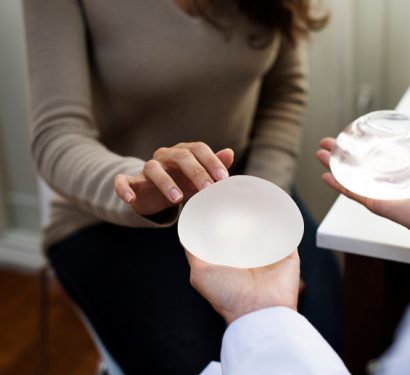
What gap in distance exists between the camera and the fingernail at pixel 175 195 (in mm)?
360

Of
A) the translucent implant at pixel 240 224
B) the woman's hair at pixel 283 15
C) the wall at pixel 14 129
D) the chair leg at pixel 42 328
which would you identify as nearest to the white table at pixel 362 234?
the translucent implant at pixel 240 224

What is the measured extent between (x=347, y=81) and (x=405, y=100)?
0.26m

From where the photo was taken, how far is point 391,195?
1.25 ft

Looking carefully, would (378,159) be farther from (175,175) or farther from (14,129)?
(14,129)

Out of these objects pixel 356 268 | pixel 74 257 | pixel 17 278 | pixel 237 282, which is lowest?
pixel 17 278

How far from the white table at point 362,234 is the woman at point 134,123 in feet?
0.26

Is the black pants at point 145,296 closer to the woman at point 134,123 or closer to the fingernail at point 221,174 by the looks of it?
the woman at point 134,123

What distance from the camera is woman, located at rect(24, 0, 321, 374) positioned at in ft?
1.67

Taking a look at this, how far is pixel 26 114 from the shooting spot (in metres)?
1.21

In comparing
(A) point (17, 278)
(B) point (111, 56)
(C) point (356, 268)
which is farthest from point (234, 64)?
(A) point (17, 278)

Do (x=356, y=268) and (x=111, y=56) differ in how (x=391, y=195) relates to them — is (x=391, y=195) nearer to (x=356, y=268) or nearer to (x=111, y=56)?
(x=356, y=268)

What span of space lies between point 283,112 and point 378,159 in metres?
0.37

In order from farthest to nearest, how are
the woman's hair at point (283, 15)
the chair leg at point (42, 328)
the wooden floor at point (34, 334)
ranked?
the wooden floor at point (34, 334) < the chair leg at point (42, 328) < the woman's hair at point (283, 15)

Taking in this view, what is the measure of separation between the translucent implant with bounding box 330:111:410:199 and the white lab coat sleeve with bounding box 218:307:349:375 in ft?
0.31
